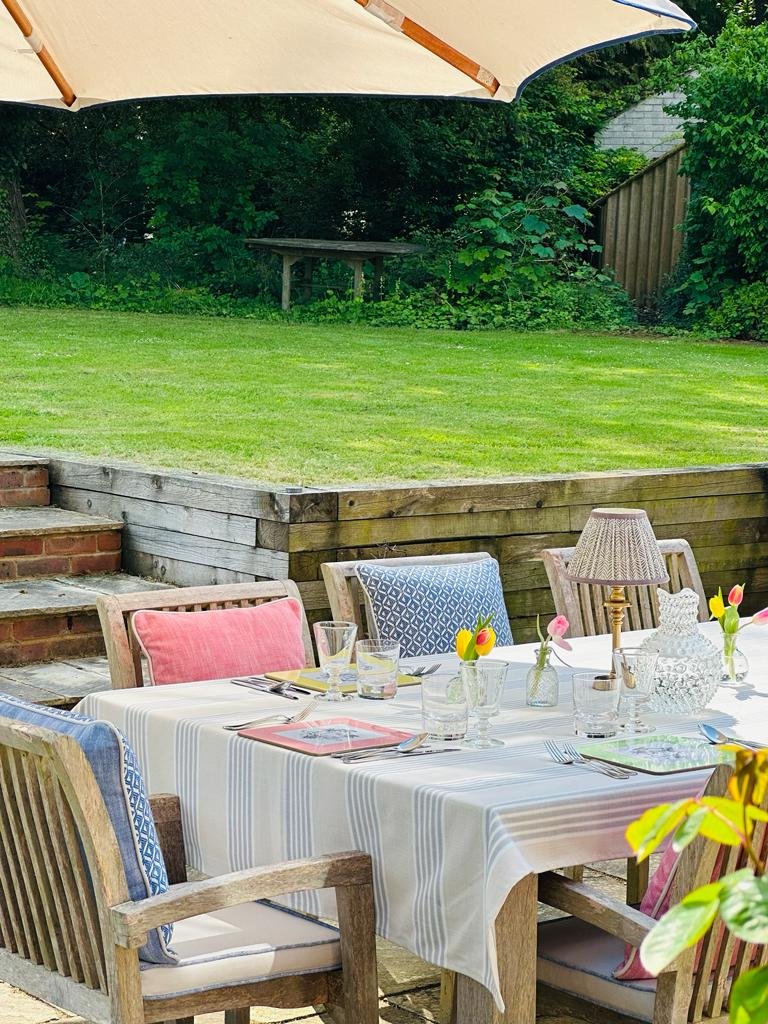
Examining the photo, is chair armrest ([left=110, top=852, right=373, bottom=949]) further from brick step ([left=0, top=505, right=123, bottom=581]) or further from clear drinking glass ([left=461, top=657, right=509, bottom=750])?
brick step ([left=0, top=505, right=123, bottom=581])

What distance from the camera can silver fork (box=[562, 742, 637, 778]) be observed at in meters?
2.79

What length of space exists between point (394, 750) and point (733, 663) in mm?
1083

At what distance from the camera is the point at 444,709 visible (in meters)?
3.05

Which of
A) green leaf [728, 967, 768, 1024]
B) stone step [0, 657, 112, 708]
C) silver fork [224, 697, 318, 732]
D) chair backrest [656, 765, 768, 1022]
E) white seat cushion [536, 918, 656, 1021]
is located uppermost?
green leaf [728, 967, 768, 1024]

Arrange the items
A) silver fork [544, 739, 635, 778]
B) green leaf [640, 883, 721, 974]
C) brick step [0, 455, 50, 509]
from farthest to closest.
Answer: brick step [0, 455, 50, 509] < silver fork [544, 739, 635, 778] < green leaf [640, 883, 721, 974]

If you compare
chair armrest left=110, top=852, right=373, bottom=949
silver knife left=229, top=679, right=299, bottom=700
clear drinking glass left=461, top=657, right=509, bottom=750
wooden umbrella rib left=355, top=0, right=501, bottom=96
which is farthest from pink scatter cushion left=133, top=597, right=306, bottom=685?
wooden umbrella rib left=355, top=0, right=501, bottom=96

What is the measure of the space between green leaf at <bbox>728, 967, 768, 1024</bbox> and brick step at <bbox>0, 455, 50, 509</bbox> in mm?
5546

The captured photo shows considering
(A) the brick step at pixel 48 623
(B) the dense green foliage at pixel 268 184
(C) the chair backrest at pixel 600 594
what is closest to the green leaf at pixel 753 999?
(C) the chair backrest at pixel 600 594

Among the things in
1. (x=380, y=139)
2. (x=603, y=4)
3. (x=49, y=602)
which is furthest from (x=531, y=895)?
(x=380, y=139)

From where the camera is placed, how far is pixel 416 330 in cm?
1333

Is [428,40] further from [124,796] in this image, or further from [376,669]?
[124,796]

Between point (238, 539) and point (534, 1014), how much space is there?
286 cm

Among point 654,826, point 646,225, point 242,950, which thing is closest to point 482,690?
point 242,950

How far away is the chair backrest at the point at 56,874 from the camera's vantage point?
8.13 ft
